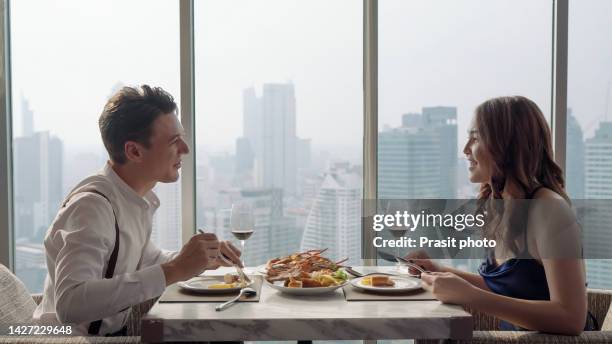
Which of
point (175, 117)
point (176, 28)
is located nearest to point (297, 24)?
point (176, 28)

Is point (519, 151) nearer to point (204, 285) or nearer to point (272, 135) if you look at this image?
point (204, 285)

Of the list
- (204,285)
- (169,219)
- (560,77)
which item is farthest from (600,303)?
(169,219)

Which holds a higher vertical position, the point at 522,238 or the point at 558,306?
the point at 522,238

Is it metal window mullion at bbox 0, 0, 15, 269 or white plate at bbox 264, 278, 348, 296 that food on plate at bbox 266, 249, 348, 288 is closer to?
white plate at bbox 264, 278, 348, 296

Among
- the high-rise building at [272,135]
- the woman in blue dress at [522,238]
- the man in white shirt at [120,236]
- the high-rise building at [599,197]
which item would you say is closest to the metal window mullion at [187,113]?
the high-rise building at [272,135]

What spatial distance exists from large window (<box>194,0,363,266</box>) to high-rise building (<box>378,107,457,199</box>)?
15 centimetres

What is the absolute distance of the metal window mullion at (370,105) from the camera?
3.03 metres

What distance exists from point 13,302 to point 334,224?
1593mm

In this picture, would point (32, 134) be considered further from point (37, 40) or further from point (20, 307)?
point (20, 307)

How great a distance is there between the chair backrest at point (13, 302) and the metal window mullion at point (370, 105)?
162 centimetres

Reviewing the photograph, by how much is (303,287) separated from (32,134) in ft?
6.31

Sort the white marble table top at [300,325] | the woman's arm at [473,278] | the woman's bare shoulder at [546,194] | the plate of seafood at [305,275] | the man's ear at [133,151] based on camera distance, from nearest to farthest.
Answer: the white marble table top at [300,325] < the woman's bare shoulder at [546,194] < the plate of seafood at [305,275] < the man's ear at [133,151] < the woman's arm at [473,278]

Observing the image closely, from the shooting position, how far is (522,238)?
1909 mm

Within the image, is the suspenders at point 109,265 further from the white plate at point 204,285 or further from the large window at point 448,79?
the large window at point 448,79
